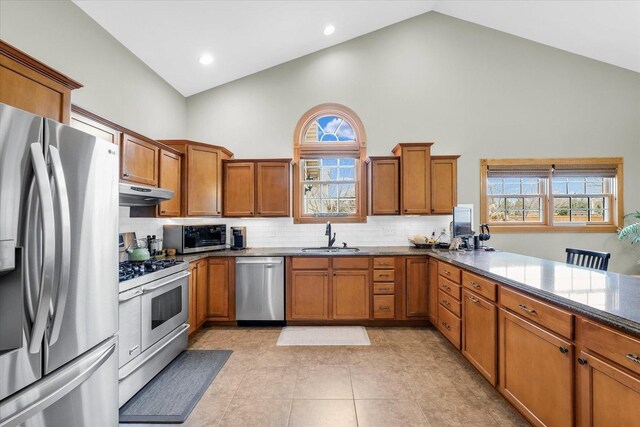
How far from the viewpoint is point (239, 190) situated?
4.11m

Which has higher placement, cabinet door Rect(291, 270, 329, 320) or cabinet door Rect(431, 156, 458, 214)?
cabinet door Rect(431, 156, 458, 214)

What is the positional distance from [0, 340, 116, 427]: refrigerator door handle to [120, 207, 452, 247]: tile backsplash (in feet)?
9.47

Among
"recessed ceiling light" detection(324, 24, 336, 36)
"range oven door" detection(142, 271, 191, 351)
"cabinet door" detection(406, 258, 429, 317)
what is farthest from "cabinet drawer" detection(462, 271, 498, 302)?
"recessed ceiling light" detection(324, 24, 336, 36)

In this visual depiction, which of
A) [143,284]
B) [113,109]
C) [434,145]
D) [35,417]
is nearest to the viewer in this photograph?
[35,417]

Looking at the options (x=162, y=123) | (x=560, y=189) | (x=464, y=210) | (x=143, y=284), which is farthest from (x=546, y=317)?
(x=162, y=123)

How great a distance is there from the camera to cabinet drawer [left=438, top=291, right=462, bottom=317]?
2.82 meters

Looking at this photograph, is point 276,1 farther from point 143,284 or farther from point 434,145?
point 143,284

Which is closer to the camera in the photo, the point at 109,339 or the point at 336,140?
the point at 109,339

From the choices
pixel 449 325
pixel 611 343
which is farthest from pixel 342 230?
pixel 611 343

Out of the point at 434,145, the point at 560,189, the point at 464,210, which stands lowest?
the point at 464,210

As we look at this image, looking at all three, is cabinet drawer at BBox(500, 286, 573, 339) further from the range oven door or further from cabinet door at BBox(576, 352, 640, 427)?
the range oven door

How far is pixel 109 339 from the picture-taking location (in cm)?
165

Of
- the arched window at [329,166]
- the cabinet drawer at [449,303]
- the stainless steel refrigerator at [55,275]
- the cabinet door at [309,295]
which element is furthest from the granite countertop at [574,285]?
the stainless steel refrigerator at [55,275]

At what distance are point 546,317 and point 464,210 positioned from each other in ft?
7.70
